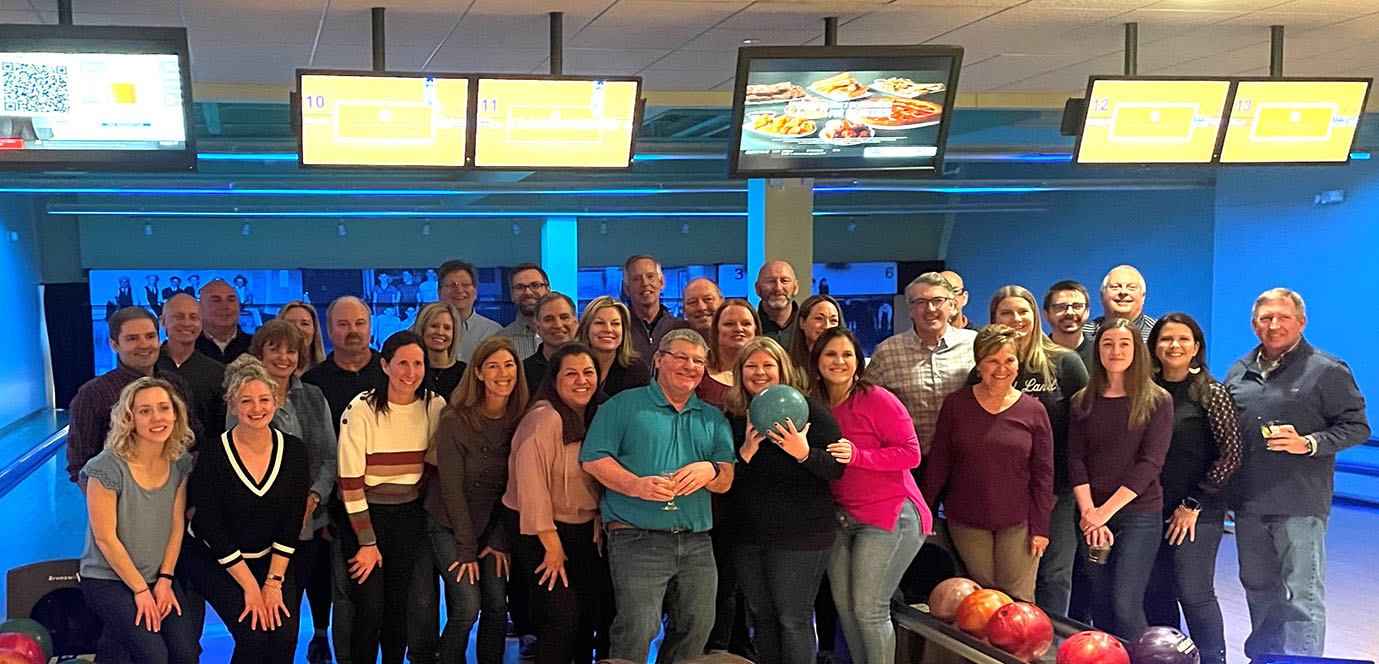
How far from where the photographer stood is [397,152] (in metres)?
3.85

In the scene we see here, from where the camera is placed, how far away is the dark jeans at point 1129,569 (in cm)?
358

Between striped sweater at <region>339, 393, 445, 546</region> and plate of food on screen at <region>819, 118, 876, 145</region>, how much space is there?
1.61m

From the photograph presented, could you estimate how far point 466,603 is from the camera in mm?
3393

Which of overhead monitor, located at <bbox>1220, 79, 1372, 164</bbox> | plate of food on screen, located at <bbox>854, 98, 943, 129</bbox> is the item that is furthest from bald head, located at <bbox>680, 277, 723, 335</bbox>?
overhead monitor, located at <bbox>1220, 79, 1372, 164</bbox>

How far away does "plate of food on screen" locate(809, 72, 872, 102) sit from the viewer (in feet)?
13.1

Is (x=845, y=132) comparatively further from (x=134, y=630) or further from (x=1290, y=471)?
(x=134, y=630)

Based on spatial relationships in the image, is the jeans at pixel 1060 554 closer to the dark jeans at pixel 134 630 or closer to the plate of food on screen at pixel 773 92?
the plate of food on screen at pixel 773 92

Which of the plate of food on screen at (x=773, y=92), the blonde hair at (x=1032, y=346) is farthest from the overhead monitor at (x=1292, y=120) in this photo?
the plate of food on screen at (x=773, y=92)

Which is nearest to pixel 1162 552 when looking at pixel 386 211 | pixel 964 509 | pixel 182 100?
pixel 964 509

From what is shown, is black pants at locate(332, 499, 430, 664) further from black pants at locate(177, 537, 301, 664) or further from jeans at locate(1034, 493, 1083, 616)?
jeans at locate(1034, 493, 1083, 616)

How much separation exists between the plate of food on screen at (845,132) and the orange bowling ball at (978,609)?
5.18 feet

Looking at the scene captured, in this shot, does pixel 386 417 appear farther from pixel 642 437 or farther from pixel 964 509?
pixel 964 509

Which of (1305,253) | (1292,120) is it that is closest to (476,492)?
(1292,120)

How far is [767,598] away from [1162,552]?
51.1 inches
